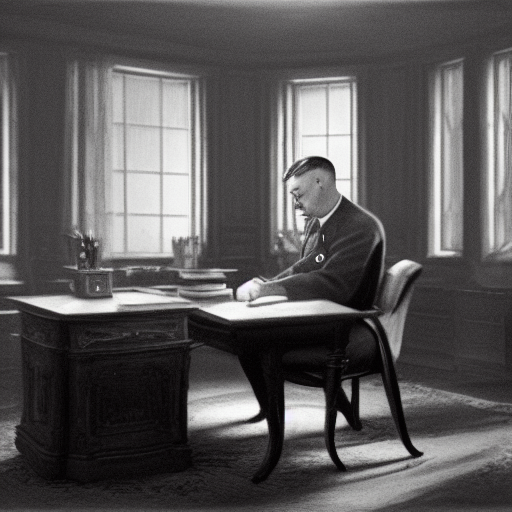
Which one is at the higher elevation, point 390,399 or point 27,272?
point 27,272

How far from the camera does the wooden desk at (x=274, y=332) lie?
3381mm

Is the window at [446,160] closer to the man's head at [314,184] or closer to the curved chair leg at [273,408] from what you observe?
the man's head at [314,184]

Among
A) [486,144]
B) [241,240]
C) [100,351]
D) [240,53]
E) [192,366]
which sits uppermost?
[240,53]

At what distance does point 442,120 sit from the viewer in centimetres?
727

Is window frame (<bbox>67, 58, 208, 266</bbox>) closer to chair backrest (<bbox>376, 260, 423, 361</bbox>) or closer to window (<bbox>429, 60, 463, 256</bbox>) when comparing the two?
window (<bbox>429, 60, 463, 256</bbox>)

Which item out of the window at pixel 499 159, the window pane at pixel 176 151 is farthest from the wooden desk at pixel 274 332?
the window pane at pixel 176 151

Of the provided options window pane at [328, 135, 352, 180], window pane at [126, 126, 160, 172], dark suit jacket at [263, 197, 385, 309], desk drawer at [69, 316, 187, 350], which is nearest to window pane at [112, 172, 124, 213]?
window pane at [126, 126, 160, 172]

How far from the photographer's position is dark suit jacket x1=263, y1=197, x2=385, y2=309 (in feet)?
12.2

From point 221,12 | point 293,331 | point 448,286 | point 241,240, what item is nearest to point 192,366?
point 241,240

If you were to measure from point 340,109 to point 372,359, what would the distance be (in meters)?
4.40

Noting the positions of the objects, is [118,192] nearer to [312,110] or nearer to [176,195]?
[176,195]

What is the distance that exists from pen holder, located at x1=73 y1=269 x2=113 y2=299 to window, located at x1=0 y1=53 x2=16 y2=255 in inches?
124

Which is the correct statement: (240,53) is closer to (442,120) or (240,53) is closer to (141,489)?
(442,120)

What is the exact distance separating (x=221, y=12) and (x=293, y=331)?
402 centimetres
